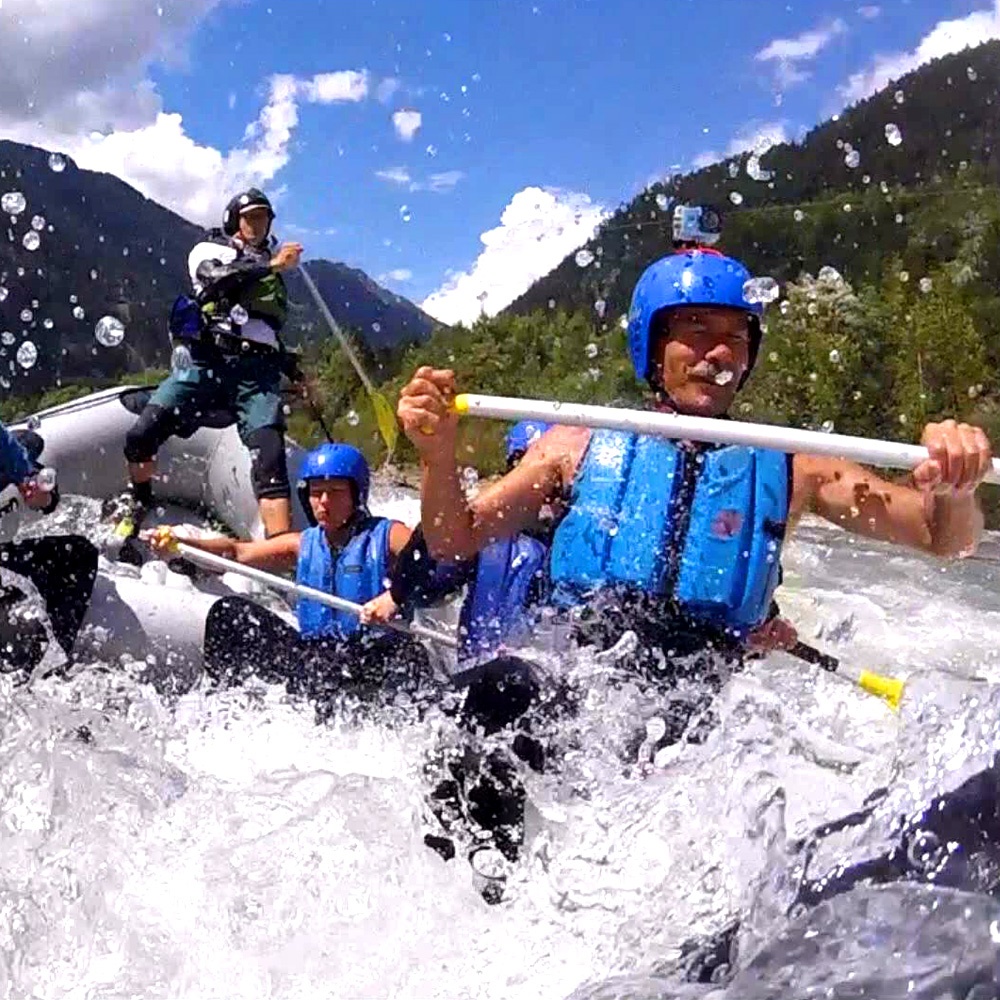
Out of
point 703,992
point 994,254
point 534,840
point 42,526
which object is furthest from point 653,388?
point 994,254

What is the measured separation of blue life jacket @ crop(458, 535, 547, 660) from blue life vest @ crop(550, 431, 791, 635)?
1.81ft

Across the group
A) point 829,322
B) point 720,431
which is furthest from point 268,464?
point 829,322

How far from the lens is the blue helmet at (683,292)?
8.63 ft

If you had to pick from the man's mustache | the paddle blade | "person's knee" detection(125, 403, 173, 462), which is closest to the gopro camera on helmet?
the man's mustache

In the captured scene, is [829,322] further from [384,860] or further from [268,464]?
[384,860]

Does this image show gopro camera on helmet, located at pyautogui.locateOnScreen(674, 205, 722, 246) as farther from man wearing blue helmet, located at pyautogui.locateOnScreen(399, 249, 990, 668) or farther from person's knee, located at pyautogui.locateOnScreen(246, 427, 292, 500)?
person's knee, located at pyautogui.locateOnScreen(246, 427, 292, 500)

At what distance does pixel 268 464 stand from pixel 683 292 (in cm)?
328

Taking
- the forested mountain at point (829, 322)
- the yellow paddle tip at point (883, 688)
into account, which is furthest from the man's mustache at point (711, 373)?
the yellow paddle tip at point (883, 688)

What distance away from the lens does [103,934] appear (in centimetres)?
195

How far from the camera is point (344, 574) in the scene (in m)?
4.18

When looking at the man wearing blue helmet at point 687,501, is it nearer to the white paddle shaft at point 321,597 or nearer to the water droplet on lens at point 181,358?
the white paddle shaft at point 321,597

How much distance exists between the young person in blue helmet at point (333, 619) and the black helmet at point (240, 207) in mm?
1710

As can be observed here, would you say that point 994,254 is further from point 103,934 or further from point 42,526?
point 103,934

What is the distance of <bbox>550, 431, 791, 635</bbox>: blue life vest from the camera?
2.52 m
